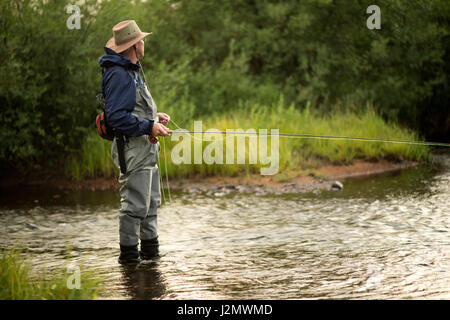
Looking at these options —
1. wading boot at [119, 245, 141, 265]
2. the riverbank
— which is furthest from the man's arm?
the riverbank

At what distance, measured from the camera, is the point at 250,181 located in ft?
34.2

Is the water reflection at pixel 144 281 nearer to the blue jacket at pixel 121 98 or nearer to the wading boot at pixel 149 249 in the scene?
the wading boot at pixel 149 249

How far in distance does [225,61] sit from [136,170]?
469 inches

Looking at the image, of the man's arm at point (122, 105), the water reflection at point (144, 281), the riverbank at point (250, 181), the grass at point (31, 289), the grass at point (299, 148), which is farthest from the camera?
the grass at point (299, 148)

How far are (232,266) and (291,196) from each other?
3.74m

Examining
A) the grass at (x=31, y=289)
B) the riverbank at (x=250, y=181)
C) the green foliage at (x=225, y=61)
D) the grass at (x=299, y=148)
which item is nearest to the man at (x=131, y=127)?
the grass at (x=31, y=289)

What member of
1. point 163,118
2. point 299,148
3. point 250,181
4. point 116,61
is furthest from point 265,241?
point 299,148

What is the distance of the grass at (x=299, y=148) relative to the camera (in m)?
11.0

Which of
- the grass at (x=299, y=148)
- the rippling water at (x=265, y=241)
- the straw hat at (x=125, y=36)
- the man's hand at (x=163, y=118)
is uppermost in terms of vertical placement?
the straw hat at (x=125, y=36)

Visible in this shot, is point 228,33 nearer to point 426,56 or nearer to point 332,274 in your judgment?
point 426,56

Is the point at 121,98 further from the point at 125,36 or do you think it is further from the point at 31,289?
the point at 31,289

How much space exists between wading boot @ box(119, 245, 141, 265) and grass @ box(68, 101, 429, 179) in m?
4.71

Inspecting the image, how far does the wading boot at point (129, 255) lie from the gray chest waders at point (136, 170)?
0.19ft
